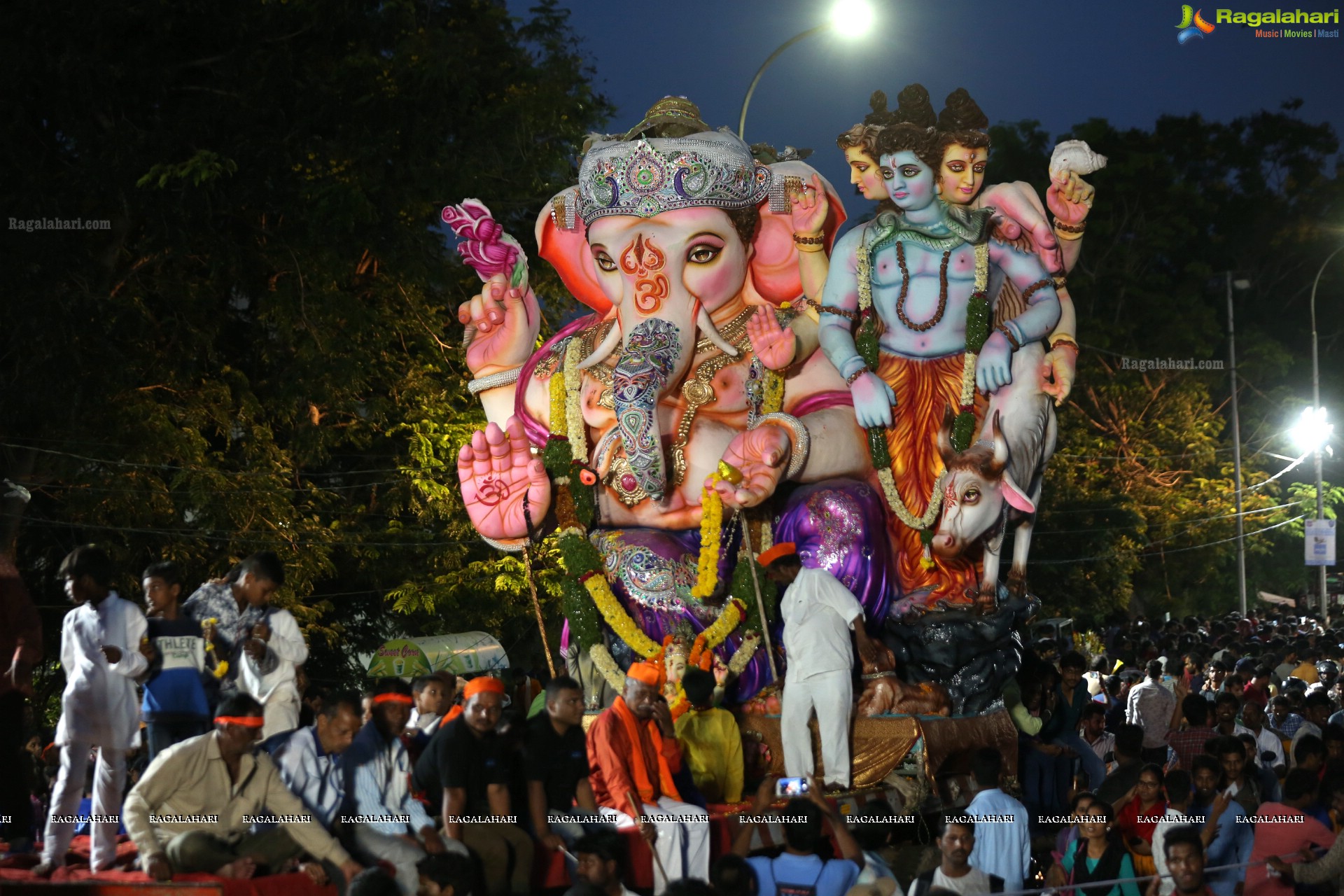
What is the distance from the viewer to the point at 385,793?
23.2ft

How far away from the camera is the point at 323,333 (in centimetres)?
1583

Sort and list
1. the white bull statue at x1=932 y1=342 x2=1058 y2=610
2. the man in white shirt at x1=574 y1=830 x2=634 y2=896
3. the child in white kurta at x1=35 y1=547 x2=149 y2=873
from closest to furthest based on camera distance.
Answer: the man in white shirt at x1=574 y1=830 x2=634 y2=896 < the child in white kurta at x1=35 y1=547 x2=149 y2=873 < the white bull statue at x1=932 y1=342 x2=1058 y2=610

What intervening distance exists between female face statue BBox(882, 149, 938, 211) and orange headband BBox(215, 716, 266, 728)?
5.32 meters

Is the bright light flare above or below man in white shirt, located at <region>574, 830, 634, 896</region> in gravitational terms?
above

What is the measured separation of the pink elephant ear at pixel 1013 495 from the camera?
10156mm

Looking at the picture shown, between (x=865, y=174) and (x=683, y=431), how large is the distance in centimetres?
185

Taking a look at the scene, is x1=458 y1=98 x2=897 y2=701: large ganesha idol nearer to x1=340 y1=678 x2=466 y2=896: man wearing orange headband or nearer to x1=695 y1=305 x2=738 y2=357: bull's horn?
x1=695 y1=305 x2=738 y2=357: bull's horn

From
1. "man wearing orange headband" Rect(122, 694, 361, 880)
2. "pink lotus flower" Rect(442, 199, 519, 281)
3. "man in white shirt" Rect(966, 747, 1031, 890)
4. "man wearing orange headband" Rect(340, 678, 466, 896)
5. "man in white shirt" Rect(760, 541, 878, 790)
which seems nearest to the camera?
"man wearing orange headband" Rect(122, 694, 361, 880)

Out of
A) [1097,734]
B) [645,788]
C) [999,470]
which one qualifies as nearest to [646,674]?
[645,788]

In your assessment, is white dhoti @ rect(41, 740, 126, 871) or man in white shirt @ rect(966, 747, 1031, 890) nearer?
white dhoti @ rect(41, 740, 126, 871)

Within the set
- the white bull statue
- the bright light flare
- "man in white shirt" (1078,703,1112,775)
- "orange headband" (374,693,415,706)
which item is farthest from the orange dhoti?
the bright light flare

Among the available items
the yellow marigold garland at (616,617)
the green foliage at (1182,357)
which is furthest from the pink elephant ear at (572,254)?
the green foliage at (1182,357)

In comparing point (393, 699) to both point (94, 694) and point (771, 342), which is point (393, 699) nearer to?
point (94, 694)

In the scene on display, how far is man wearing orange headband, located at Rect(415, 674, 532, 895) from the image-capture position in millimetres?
6902
